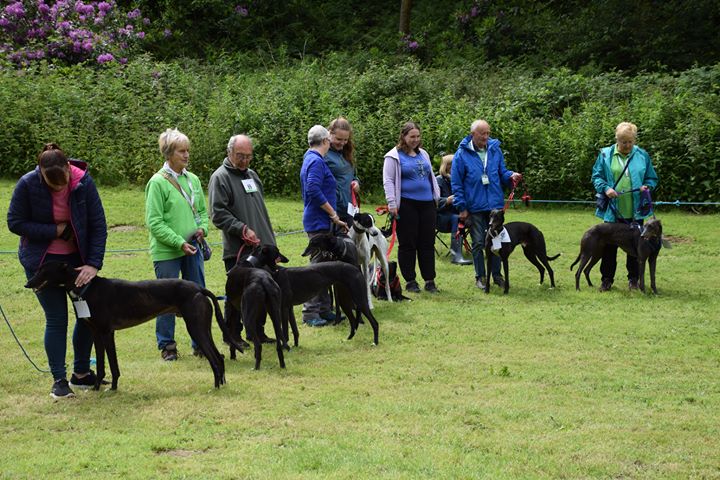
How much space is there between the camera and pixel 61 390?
6453 millimetres

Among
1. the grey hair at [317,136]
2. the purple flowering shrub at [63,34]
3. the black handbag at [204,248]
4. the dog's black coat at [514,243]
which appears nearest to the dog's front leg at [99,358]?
the black handbag at [204,248]

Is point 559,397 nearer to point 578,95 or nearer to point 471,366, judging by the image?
point 471,366

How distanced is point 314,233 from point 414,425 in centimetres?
363

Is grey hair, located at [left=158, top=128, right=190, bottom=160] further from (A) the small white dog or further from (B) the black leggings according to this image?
(B) the black leggings

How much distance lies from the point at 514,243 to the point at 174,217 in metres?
4.49

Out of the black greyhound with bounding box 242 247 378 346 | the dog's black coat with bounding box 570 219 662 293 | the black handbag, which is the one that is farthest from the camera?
the dog's black coat with bounding box 570 219 662 293

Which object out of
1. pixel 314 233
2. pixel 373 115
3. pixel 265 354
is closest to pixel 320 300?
pixel 314 233

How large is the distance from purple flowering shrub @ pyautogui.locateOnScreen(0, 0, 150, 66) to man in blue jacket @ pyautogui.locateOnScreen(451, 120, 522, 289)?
13.1 metres

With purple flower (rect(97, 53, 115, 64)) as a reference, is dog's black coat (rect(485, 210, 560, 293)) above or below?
below

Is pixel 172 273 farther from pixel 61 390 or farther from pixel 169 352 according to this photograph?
pixel 61 390

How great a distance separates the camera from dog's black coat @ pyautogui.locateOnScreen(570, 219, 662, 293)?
397 inches

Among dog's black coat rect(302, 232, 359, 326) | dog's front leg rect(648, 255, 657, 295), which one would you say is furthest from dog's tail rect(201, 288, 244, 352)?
dog's front leg rect(648, 255, 657, 295)

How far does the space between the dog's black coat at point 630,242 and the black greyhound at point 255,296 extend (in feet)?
14.0

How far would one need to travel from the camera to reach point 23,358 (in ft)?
25.2
